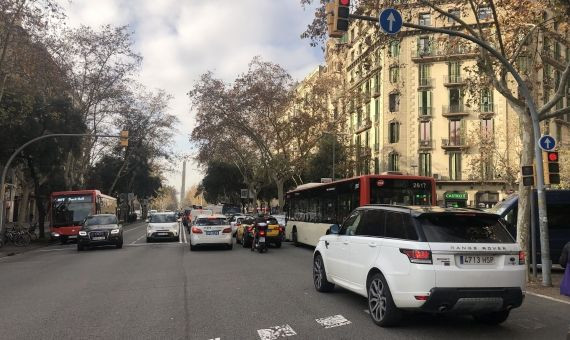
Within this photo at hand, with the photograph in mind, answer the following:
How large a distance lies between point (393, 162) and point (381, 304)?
46988 mm

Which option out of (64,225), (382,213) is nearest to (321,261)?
(382,213)

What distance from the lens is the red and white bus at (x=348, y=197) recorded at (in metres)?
16.9

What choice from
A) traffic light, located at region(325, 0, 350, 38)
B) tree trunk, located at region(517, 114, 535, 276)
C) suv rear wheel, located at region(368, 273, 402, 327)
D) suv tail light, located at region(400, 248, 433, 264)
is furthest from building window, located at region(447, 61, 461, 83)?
suv tail light, located at region(400, 248, 433, 264)

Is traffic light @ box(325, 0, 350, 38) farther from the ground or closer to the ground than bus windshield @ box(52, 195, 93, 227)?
farther from the ground

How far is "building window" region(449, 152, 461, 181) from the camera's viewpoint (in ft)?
164

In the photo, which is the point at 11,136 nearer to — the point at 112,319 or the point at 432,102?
the point at 112,319

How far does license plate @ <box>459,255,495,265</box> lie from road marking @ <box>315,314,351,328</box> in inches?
72.6

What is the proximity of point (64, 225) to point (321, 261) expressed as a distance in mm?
21689

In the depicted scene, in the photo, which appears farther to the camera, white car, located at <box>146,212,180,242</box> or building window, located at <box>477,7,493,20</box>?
white car, located at <box>146,212,180,242</box>

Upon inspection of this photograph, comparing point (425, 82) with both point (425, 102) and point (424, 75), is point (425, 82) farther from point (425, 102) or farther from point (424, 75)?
point (425, 102)

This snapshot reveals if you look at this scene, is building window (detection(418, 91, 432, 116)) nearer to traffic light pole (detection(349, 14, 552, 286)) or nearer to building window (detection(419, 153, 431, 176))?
building window (detection(419, 153, 431, 176))

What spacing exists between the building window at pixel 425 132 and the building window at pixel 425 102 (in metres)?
1.01

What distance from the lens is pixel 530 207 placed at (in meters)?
12.4

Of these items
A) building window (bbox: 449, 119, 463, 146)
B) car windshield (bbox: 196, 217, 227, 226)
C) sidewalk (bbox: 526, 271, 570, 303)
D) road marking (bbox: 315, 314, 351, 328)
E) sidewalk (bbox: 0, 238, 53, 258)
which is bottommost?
sidewalk (bbox: 0, 238, 53, 258)
